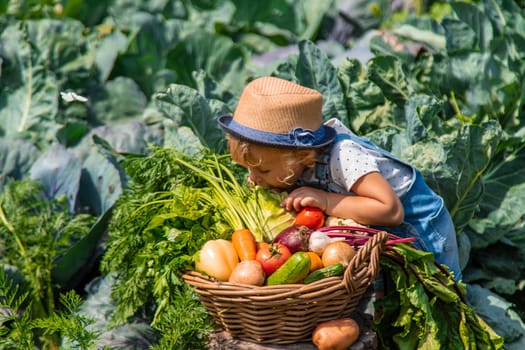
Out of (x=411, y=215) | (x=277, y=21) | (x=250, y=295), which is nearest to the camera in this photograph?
(x=250, y=295)

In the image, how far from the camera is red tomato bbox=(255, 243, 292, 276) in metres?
2.89

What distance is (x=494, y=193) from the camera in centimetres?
444

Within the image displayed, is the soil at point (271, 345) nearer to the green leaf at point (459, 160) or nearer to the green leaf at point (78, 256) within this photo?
the green leaf at point (459, 160)

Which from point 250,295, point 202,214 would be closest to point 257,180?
point 202,214

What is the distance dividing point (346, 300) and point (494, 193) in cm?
186

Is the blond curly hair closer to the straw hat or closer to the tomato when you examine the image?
the straw hat

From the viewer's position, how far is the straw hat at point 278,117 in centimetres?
298

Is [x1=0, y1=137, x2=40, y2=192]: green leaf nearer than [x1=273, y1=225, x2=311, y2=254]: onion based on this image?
No

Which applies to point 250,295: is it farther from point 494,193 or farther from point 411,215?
point 494,193

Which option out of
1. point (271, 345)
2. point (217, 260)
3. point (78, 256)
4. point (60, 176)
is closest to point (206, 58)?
point (60, 176)

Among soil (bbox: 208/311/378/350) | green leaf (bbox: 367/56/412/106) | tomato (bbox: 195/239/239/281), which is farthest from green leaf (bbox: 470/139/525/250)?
tomato (bbox: 195/239/239/281)

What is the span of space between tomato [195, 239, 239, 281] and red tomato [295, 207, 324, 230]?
0.31 m

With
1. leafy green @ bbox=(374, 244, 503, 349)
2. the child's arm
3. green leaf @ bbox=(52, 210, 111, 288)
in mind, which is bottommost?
green leaf @ bbox=(52, 210, 111, 288)

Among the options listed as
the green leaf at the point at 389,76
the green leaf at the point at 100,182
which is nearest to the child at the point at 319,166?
the green leaf at the point at 389,76
